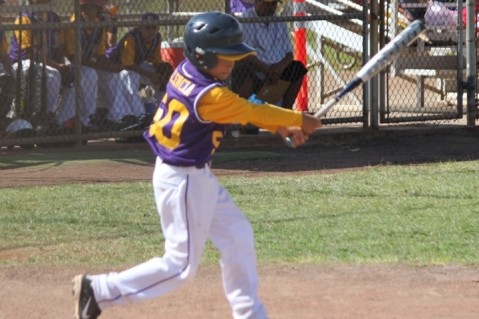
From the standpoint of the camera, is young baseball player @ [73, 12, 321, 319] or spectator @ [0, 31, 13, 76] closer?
young baseball player @ [73, 12, 321, 319]

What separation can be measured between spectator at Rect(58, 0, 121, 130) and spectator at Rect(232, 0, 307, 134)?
1468mm

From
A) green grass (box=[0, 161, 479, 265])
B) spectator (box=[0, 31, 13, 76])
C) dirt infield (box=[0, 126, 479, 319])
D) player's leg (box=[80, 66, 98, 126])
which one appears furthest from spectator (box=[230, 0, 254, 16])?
dirt infield (box=[0, 126, 479, 319])

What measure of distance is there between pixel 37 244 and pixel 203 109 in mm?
3073

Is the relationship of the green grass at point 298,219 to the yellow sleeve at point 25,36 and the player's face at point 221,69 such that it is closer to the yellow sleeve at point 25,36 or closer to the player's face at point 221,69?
the player's face at point 221,69

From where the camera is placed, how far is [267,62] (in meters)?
13.1

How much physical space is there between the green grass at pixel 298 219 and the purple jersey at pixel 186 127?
82.0 inches

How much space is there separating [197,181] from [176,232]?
27 centimetres

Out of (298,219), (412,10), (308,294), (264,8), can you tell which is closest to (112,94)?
(264,8)

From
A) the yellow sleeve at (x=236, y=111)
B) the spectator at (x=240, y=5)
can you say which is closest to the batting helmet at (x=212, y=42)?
the yellow sleeve at (x=236, y=111)

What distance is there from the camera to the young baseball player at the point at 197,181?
5.41m

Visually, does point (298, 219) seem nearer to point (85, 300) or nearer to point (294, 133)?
point (294, 133)

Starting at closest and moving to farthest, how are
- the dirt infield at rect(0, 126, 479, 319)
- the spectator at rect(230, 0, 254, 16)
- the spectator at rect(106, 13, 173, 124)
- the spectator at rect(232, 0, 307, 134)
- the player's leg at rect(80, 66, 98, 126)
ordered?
the dirt infield at rect(0, 126, 479, 319) → the player's leg at rect(80, 66, 98, 126) → the spectator at rect(232, 0, 307, 134) → the spectator at rect(106, 13, 173, 124) → the spectator at rect(230, 0, 254, 16)

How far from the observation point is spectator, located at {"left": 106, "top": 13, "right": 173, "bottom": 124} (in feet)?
42.3

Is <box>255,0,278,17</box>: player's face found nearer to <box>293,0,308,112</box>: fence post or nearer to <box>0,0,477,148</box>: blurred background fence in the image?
<box>0,0,477,148</box>: blurred background fence
